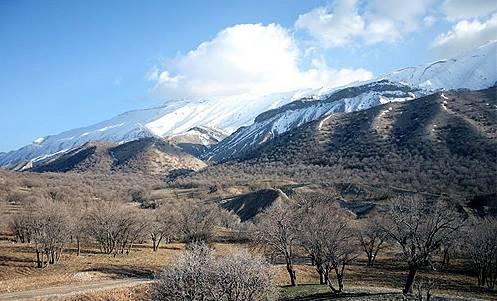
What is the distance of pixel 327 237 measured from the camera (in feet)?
161

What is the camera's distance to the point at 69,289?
4831 cm

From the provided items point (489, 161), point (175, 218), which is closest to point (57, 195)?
point (175, 218)

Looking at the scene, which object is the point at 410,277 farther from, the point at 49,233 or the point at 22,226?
the point at 22,226

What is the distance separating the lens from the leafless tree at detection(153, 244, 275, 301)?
35.3 m

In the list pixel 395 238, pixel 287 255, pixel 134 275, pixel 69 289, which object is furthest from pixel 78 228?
pixel 395 238

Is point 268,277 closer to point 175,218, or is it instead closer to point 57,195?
point 175,218

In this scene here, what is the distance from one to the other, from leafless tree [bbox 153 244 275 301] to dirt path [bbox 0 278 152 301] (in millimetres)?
13149

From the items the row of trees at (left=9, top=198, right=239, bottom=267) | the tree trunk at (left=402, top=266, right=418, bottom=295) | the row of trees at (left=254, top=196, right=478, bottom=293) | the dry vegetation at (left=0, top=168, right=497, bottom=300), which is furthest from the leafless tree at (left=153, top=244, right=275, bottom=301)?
the row of trees at (left=9, top=198, right=239, bottom=267)

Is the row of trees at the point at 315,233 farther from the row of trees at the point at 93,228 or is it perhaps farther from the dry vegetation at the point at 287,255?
the dry vegetation at the point at 287,255

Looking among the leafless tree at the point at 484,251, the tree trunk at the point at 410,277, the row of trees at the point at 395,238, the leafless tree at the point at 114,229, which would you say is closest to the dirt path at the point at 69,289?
the row of trees at the point at 395,238

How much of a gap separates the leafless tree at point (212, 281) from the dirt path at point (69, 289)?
1315 centimetres

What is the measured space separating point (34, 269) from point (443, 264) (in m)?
70.4

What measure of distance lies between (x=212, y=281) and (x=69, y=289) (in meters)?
20.6

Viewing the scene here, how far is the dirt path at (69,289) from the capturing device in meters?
43.7
